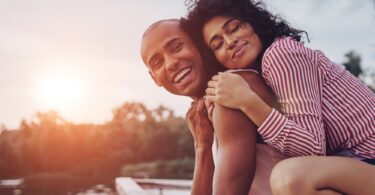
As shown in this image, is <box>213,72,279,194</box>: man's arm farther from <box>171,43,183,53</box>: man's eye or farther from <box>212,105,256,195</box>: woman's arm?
<box>171,43,183,53</box>: man's eye

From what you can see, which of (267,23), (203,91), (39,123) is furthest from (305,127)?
(39,123)

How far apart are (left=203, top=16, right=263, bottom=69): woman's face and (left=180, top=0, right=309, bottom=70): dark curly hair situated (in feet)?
0.09

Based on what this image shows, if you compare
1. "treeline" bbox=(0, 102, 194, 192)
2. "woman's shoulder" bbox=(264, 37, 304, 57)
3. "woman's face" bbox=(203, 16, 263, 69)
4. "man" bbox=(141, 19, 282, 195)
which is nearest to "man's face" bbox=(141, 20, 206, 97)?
"man" bbox=(141, 19, 282, 195)

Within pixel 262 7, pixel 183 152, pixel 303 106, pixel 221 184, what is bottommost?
pixel 183 152

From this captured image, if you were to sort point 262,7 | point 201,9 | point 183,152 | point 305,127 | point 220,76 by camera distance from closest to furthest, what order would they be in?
point 305,127 < point 220,76 < point 201,9 < point 262,7 < point 183,152

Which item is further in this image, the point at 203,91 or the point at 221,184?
the point at 203,91

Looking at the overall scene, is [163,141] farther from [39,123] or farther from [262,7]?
[262,7]

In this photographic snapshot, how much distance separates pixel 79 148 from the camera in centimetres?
2853

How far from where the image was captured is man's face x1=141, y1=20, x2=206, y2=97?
5.39ft

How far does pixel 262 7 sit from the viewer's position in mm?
1594

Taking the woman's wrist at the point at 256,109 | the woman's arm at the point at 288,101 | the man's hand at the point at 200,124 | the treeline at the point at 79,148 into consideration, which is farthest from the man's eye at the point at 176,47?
the treeline at the point at 79,148

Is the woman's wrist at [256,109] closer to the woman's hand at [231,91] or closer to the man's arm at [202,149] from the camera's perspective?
the woman's hand at [231,91]

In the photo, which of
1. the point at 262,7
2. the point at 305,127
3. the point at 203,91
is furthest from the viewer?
the point at 203,91

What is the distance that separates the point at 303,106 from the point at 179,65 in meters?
0.58
